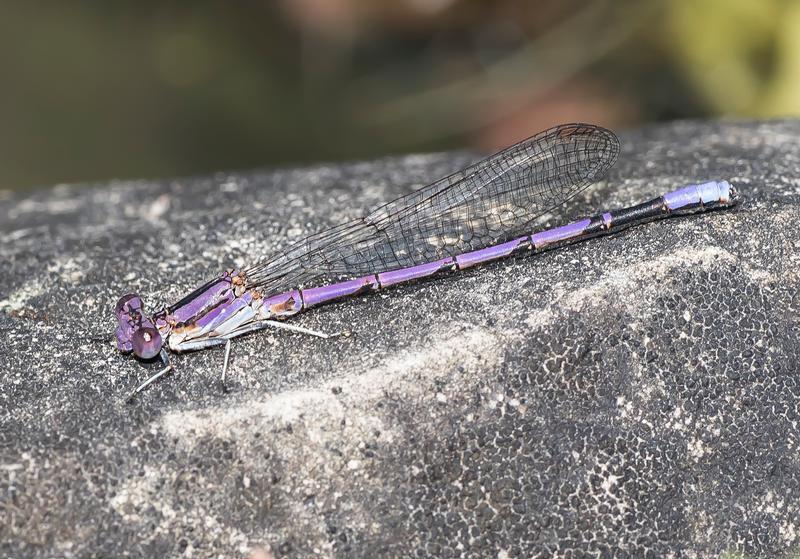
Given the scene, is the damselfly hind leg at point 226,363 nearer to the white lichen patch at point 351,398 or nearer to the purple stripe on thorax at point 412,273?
the white lichen patch at point 351,398

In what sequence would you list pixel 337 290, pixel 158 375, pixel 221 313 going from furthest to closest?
pixel 337 290, pixel 221 313, pixel 158 375

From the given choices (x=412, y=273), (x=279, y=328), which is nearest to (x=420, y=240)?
(x=412, y=273)

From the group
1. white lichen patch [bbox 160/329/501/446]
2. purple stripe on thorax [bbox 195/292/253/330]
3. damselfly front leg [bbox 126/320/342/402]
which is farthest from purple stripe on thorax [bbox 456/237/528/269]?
purple stripe on thorax [bbox 195/292/253/330]

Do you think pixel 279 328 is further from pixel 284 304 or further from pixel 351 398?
pixel 351 398

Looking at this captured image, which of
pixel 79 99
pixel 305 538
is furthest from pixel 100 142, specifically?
pixel 305 538

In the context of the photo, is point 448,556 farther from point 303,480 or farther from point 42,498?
point 42,498

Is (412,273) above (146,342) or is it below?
below

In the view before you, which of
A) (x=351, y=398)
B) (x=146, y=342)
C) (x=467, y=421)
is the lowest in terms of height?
(x=467, y=421)

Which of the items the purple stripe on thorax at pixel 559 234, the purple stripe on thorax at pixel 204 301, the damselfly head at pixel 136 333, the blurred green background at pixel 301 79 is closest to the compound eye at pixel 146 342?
the damselfly head at pixel 136 333
